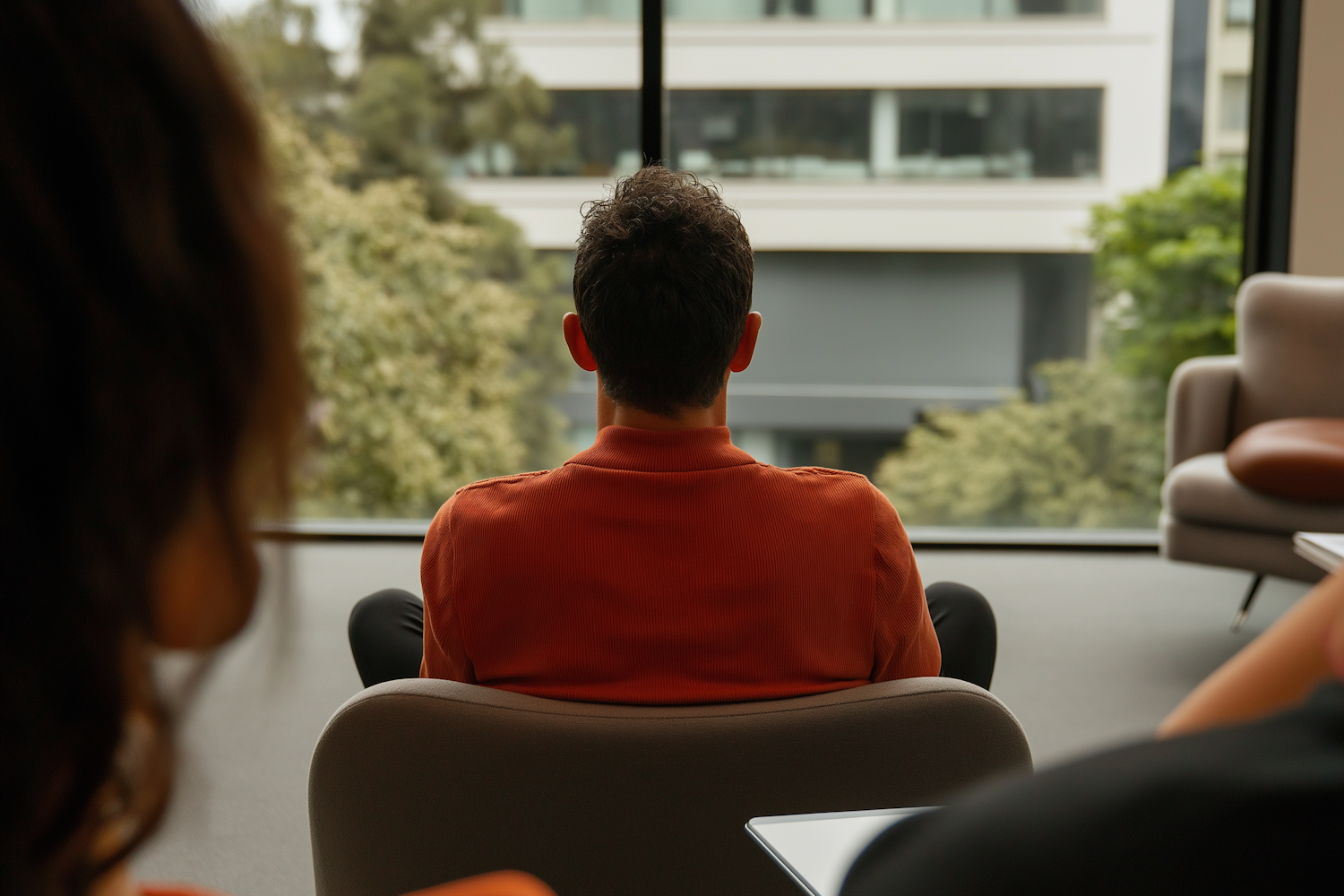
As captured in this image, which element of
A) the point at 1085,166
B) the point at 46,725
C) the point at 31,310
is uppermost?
the point at 1085,166

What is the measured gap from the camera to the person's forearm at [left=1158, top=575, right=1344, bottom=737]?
250 mm

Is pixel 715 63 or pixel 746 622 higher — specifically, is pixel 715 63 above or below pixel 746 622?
above

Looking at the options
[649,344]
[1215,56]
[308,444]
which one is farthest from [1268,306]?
[308,444]

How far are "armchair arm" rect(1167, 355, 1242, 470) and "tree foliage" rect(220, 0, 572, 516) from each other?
2263mm

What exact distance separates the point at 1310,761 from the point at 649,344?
95cm

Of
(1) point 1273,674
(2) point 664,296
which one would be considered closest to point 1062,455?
(2) point 664,296

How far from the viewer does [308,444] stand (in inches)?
17.6

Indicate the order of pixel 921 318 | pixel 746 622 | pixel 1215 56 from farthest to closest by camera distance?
pixel 921 318
pixel 1215 56
pixel 746 622

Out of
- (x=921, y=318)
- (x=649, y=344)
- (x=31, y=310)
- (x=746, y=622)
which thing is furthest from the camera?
(x=921, y=318)

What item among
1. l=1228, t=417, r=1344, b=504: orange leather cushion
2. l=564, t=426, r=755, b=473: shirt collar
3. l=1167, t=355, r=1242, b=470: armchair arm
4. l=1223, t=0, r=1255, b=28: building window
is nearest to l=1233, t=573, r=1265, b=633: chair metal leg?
l=1228, t=417, r=1344, b=504: orange leather cushion

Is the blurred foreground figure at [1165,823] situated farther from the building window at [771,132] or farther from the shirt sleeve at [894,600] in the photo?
the building window at [771,132]

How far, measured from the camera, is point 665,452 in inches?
41.3

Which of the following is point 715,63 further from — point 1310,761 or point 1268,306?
point 1310,761

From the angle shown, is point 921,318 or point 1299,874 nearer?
point 1299,874
